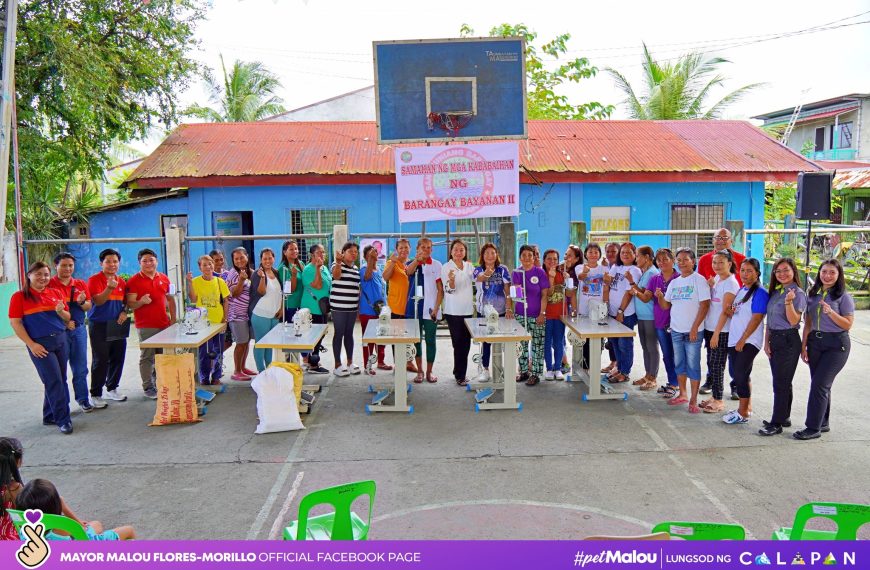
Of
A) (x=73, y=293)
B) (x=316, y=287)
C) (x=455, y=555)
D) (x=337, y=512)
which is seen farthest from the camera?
(x=316, y=287)

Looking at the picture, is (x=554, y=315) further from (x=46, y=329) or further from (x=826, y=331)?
(x=46, y=329)

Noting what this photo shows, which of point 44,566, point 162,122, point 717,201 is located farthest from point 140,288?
point 717,201

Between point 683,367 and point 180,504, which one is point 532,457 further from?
point 180,504

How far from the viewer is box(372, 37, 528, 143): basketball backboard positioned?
8312 millimetres

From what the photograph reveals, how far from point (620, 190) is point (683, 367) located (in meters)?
7.61

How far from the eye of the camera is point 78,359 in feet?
23.3

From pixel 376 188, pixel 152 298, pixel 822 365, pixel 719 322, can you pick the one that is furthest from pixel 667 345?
pixel 376 188

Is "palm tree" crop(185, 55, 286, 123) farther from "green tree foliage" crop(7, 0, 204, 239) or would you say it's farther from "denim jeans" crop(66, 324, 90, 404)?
"denim jeans" crop(66, 324, 90, 404)

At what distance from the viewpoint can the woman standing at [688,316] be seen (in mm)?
6914

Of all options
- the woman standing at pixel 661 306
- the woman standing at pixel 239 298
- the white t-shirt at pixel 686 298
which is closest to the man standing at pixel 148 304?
the woman standing at pixel 239 298

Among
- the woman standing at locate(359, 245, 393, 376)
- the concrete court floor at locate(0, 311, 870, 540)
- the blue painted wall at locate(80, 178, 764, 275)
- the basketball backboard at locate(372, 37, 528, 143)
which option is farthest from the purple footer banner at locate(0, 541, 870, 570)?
the blue painted wall at locate(80, 178, 764, 275)

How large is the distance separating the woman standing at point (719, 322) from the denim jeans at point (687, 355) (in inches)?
5.4

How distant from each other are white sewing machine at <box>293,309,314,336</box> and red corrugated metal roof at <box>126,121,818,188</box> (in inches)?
227

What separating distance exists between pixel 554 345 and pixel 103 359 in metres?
5.06
